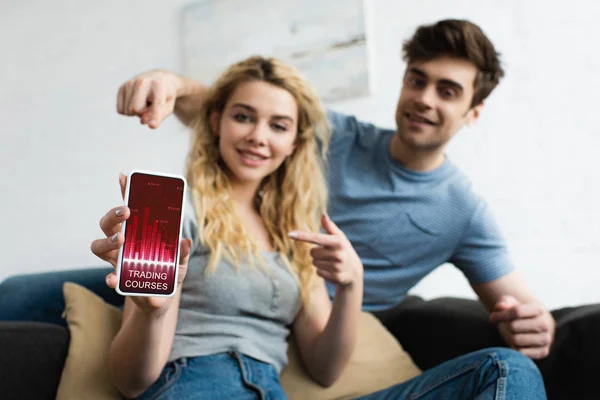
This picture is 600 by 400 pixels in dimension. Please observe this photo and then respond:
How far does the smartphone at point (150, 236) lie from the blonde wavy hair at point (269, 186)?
32 centimetres

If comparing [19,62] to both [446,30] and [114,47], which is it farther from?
[446,30]

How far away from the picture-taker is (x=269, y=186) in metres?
1.39

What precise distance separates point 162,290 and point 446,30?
1071 millimetres

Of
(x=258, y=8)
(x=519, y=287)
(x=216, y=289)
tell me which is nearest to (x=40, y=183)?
(x=258, y=8)

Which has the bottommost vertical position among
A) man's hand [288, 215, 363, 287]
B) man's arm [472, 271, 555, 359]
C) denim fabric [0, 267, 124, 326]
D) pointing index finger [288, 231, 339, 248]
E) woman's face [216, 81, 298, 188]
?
man's arm [472, 271, 555, 359]

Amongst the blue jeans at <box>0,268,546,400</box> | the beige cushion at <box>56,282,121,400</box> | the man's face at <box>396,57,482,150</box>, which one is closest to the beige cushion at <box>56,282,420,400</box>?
the beige cushion at <box>56,282,121,400</box>

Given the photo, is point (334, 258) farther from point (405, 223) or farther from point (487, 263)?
point (487, 263)

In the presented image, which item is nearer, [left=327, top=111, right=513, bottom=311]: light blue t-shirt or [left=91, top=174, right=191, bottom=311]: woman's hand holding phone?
[left=91, top=174, right=191, bottom=311]: woman's hand holding phone

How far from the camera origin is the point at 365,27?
211 cm

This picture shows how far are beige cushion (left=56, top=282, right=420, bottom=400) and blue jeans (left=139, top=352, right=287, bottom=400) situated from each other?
123mm

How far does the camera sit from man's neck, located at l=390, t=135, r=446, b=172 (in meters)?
1.58

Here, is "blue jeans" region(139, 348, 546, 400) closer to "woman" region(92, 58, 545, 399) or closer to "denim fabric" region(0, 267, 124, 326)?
"woman" region(92, 58, 545, 399)

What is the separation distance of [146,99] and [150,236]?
0.41 meters

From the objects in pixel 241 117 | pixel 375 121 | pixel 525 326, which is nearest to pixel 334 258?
pixel 241 117
